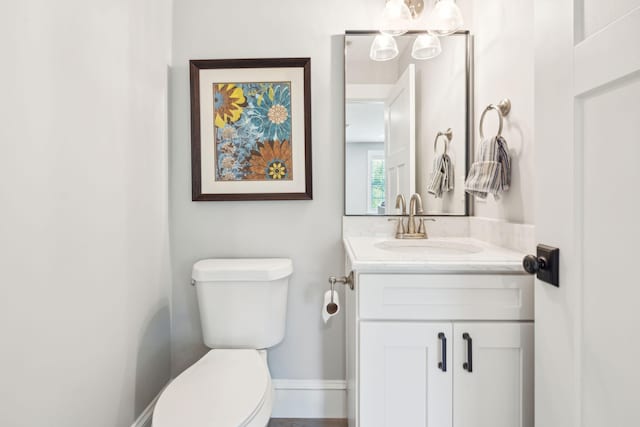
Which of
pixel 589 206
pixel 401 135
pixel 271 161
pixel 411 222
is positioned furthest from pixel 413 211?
pixel 589 206

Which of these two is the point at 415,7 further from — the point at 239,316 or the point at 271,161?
the point at 239,316

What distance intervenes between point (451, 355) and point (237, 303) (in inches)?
34.7

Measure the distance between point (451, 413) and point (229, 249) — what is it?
3.86ft

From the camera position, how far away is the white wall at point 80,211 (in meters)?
0.88

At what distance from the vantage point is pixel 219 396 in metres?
1.13

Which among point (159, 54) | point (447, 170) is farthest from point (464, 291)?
point (159, 54)

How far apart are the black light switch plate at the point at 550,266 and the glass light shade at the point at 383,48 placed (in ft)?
3.93

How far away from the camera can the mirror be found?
1689 millimetres

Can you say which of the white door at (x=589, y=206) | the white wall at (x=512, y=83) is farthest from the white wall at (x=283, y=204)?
the white door at (x=589, y=206)

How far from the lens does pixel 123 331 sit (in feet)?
4.35

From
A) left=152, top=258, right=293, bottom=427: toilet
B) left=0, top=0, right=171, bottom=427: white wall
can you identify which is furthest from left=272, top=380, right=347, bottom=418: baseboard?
left=0, top=0, right=171, bottom=427: white wall

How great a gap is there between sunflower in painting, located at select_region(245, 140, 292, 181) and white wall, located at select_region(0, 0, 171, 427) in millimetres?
445

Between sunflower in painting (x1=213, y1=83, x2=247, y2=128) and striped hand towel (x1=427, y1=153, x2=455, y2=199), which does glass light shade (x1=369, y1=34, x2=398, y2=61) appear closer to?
striped hand towel (x1=427, y1=153, x2=455, y2=199)

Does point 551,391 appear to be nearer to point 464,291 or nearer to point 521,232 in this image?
point 464,291
